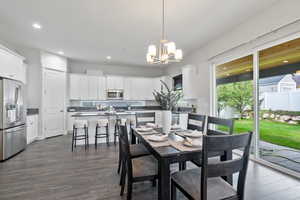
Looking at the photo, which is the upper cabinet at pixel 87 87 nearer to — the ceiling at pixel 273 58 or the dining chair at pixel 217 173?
the ceiling at pixel 273 58

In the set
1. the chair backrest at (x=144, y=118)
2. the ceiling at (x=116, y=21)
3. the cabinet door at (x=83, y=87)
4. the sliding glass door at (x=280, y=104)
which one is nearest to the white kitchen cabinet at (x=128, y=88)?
the cabinet door at (x=83, y=87)

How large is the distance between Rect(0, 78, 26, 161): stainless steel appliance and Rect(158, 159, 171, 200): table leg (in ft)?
11.5

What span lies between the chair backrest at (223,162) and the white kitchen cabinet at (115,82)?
573cm

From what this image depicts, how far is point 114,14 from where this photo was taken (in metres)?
2.83

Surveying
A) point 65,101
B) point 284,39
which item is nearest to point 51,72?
point 65,101

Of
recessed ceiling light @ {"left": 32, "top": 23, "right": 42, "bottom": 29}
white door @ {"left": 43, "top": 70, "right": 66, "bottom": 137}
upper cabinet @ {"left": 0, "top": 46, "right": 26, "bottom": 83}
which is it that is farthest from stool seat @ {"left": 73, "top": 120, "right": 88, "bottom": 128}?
recessed ceiling light @ {"left": 32, "top": 23, "right": 42, "bottom": 29}

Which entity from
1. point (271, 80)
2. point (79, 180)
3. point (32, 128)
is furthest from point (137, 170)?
point (32, 128)

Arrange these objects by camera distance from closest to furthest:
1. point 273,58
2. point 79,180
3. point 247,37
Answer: point 79,180
point 273,58
point 247,37

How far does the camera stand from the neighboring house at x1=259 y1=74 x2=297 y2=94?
252cm

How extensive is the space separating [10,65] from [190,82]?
15.5ft

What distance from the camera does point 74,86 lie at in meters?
5.84

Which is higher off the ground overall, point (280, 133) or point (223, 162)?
point (223, 162)

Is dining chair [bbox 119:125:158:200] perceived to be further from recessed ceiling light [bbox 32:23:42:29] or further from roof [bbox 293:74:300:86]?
recessed ceiling light [bbox 32:23:42:29]

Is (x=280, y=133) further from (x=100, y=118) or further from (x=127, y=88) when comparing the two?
(x=127, y=88)
